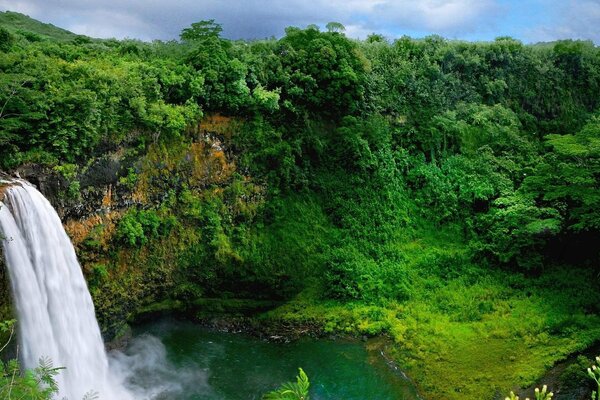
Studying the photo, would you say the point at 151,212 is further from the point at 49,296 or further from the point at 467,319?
the point at 467,319

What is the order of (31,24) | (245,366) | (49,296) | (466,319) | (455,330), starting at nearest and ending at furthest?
(49,296) < (245,366) < (455,330) < (466,319) < (31,24)

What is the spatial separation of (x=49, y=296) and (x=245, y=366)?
15.7 feet

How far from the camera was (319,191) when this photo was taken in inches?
673

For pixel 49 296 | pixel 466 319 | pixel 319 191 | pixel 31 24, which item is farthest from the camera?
pixel 31 24

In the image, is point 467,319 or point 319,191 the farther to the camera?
point 319,191

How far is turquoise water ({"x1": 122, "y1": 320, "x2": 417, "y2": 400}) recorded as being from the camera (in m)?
12.2

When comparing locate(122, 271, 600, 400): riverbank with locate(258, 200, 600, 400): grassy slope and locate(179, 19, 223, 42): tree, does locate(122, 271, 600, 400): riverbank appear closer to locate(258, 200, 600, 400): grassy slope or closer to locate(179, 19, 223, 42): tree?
locate(258, 200, 600, 400): grassy slope

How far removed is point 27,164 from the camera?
1111 cm

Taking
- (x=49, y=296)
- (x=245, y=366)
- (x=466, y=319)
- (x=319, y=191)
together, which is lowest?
(x=245, y=366)

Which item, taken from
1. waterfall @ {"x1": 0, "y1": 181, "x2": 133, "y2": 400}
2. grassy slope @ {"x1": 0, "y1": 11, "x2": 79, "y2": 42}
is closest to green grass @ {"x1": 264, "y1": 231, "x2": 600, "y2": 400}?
waterfall @ {"x1": 0, "y1": 181, "x2": 133, "y2": 400}

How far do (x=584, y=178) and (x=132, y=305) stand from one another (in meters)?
12.0

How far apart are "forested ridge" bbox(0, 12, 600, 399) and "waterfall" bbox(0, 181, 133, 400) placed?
957mm

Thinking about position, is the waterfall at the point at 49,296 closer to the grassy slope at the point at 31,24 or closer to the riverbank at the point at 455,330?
the riverbank at the point at 455,330

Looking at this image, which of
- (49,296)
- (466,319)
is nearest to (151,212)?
(49,296)
